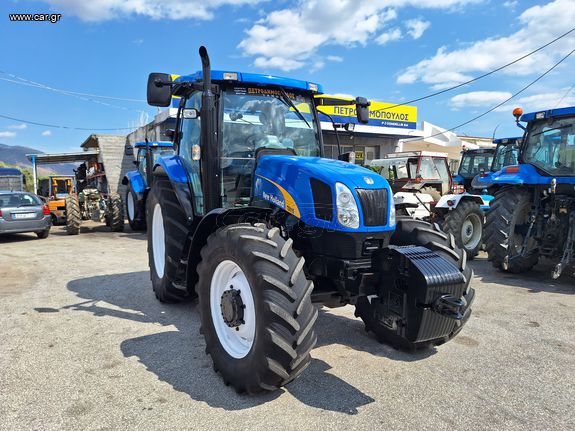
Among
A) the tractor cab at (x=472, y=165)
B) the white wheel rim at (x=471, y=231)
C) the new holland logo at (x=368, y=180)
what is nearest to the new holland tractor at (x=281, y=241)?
the new holland logo at (x=368, y=180)

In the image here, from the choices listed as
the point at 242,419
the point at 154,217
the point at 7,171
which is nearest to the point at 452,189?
the point at 154,217

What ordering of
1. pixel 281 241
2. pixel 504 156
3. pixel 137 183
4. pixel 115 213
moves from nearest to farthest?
pixel 281 241
pixel 504 156
pixel 137 183
pixel 115 213

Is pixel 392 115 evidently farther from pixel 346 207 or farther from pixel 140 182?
pixel 346 207

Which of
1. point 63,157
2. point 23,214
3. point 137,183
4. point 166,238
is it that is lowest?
point 23,214

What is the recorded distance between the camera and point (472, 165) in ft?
43.1

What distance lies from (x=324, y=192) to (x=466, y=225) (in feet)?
20.4

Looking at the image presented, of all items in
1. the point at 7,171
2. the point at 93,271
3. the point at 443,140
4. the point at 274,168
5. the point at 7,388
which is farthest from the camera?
the point at 7,171

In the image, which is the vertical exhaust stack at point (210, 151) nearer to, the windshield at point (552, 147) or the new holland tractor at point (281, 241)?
the new holland tractor at point (281, 241)

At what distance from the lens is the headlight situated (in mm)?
3098

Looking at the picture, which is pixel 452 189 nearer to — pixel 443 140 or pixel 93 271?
pixel 93 271

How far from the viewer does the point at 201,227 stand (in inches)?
145

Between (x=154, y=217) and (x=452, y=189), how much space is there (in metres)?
7.93

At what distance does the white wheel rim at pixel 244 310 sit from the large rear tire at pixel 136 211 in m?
9.20

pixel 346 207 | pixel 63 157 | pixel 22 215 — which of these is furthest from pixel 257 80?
pixel 63 157
